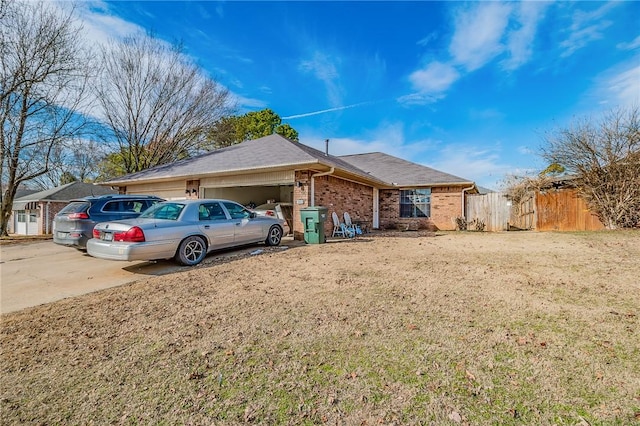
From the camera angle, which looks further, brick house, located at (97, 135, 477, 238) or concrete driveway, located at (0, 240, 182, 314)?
brick house, located at (97, 135, 477, 238)

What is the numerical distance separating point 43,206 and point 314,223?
25.9 meters

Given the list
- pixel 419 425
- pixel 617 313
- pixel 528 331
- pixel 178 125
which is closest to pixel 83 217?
pixel 419 425

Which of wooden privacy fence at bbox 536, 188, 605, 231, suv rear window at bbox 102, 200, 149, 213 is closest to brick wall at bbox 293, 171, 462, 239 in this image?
wooden privacy fence at bbox 536, 188, 605, 231

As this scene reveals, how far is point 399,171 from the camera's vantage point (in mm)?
17734

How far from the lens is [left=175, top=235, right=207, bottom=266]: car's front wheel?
6271 mm

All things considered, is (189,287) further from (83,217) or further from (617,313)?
(617,313)

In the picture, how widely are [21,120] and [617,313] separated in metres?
21.3

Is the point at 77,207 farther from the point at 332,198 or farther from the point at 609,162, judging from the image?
the point at 609,162

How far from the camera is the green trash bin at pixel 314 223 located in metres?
9.15

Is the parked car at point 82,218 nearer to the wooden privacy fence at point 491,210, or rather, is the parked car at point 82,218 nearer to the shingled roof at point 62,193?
the wooden privacy fence at point 491,210

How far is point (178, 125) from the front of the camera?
20062mm

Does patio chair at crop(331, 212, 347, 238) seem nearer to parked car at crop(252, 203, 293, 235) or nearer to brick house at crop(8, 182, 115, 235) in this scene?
parked car at crop(252, 203, 293, 235)

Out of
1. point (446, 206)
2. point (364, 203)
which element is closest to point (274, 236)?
point (364, 203)

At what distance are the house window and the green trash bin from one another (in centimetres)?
850
